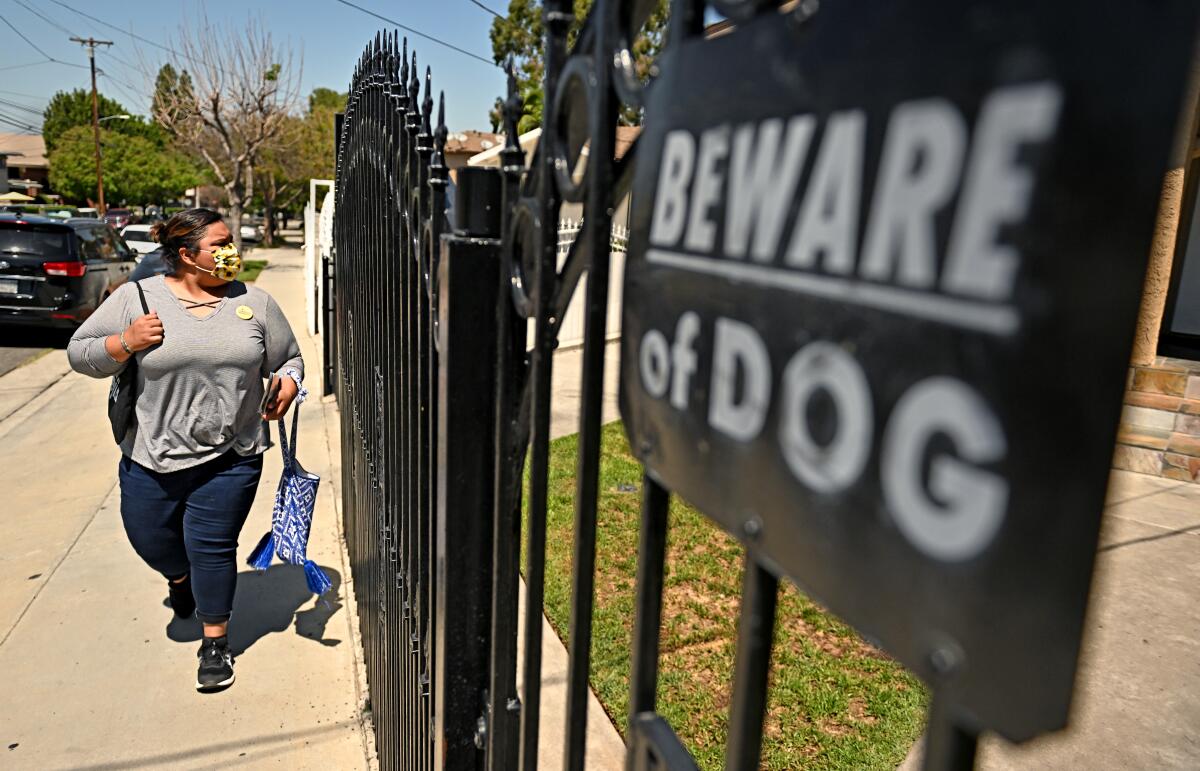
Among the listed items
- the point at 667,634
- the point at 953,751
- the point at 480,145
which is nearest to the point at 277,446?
the point at 667,634

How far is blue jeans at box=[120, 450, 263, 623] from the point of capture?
349cm

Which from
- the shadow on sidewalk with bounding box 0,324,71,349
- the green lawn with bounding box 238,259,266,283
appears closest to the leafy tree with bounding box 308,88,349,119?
the green lawn with bounding box 238,259,266,283

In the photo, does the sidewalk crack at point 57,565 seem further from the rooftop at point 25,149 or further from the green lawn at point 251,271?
the rooftop at point 25,149

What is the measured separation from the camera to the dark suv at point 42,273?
11195 mm

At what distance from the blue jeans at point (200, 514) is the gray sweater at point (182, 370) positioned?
0.09 meters

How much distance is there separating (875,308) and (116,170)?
56.0 meters

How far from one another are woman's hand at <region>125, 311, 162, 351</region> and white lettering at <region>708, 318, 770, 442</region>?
3.10 metres

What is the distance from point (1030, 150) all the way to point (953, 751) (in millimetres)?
337

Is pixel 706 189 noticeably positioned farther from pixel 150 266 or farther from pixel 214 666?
pixel 150 266

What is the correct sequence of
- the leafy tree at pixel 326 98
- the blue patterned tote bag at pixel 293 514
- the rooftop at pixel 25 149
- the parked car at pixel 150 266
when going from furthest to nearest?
the rooftop at pixel 25 149 → the leafy tree at pixel 326 98 → the parked car at pixel 150 266 → the blue patterned tote bag at pixel 293 514

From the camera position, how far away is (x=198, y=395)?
133 inches

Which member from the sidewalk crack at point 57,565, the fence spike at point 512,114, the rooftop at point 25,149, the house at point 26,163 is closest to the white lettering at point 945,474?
the fence spike at point 512,114

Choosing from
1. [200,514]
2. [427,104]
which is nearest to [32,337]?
[200,514]

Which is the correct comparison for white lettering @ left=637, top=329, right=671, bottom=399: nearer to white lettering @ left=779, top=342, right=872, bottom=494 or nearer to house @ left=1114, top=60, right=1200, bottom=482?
white lettering @ left=779, top=342, right=872, bottom=494
